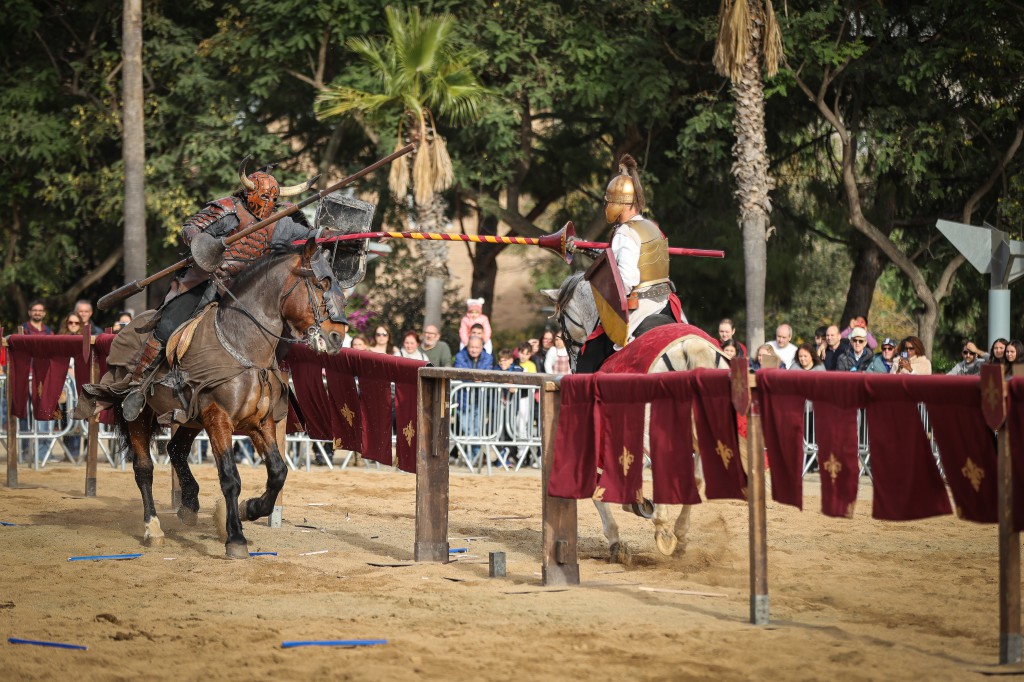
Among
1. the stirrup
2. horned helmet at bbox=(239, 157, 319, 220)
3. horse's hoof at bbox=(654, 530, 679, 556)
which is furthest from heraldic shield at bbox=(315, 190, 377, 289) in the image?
horse's hoof at bbox=(654, 530, 679, 556)

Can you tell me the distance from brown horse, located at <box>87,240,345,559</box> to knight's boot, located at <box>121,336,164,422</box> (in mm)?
275

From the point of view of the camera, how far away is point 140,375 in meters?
11.2

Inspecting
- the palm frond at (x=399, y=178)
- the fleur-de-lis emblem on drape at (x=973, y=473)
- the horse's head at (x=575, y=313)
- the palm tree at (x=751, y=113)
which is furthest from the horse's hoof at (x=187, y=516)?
the palm tree at (x=751, y=113)

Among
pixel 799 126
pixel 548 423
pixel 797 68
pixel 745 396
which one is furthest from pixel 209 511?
pixel 799 126

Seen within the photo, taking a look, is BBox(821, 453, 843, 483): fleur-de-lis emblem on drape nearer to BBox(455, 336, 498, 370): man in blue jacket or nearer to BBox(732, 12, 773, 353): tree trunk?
BBox(455, 336, 498, 370): man in blue jacket

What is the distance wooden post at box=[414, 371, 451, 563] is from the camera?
10.1m

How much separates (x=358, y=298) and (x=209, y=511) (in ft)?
46.3

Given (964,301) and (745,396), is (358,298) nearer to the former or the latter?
(964,301)

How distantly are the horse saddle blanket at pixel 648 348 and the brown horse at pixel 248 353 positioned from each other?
206 centimetres

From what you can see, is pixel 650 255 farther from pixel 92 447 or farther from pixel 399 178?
pixel 399 178

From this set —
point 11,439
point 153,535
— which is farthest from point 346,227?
point 11,439

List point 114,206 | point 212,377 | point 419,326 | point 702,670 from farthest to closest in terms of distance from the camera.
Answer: point 419,326, point 114,206, point 212,377, point 702,670

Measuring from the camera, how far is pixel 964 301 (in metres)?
26.0

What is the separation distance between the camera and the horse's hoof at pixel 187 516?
11859 millimetres
